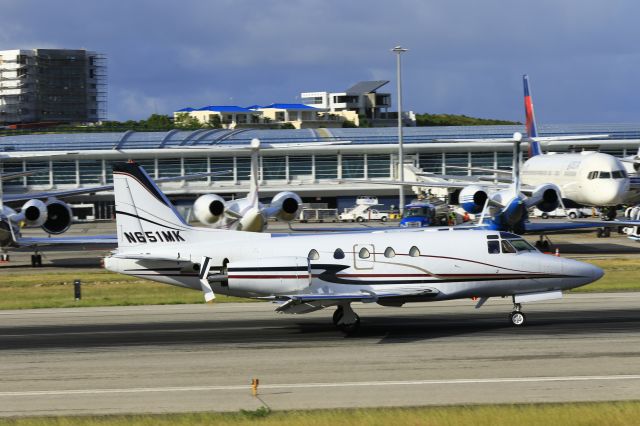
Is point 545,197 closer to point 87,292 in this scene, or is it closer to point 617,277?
point 617,277

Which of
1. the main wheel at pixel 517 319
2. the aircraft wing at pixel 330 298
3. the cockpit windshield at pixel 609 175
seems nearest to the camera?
the aircraft wing at pixel 330 298

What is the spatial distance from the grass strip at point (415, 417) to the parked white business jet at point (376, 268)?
737cm

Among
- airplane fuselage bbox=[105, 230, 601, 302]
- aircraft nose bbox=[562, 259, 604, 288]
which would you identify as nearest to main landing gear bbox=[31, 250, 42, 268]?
airplane fuselage bbox=[105, 230, 601, 302]

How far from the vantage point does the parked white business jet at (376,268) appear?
78.9 feet

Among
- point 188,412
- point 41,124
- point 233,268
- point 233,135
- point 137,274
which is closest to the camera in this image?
point 188,412

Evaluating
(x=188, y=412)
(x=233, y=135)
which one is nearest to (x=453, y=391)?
(x=188, y=412)

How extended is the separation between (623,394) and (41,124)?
149570mm

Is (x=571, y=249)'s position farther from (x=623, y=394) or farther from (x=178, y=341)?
(x=623, y=394)

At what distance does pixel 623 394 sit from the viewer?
57.4 ft

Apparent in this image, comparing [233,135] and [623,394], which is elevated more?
[233,135]

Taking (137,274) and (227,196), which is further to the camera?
(227,196)

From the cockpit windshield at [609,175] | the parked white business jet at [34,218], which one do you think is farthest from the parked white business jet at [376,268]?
the cockpit windshield at [609,175]

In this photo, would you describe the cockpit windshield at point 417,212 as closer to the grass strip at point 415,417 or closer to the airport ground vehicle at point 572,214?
the airport ground vehicle at point 572,214

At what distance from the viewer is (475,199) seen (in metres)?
55.2
